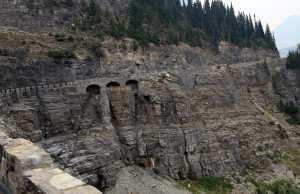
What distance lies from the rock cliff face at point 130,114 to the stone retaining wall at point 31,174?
14.6 meters

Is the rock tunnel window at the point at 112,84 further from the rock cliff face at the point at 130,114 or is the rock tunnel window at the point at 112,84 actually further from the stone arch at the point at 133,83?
the stone arch at the point at 133,83

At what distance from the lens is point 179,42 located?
59.6 meters

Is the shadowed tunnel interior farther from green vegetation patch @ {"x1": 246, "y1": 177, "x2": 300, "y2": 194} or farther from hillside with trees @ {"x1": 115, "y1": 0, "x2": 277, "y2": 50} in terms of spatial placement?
green vegetation patch @ {"x1": 246, "y1": 177, "x2": 300, "y2": 194}

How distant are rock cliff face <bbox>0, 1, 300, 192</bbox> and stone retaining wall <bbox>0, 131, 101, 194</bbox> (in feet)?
47.8

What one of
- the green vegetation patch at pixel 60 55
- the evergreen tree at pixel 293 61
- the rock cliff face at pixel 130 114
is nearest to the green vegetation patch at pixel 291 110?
the rock cliff face at pixel 130 114

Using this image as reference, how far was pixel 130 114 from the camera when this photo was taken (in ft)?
115

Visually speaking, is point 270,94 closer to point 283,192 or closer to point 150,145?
point 283,192

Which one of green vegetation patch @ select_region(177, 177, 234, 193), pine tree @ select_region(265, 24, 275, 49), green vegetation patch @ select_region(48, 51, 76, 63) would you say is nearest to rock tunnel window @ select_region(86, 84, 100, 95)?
green vegetation patch @ select_region(48, 51, 76, 63)

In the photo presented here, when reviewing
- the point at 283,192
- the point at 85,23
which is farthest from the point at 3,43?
the point at 283,192

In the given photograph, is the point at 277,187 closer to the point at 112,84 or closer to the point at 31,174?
the point at 112,84

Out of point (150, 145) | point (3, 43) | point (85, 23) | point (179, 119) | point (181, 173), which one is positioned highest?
point (85, 23)

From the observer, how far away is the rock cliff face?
27844 mm

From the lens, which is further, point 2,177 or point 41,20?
point 41,20

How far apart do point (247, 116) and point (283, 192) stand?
14926 mm
